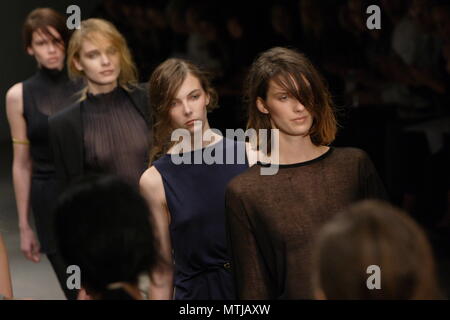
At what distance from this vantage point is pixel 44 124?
3.93 m

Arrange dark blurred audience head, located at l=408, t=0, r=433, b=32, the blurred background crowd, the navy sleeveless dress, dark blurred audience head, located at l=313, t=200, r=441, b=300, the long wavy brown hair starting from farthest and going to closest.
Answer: the blurred background crowd → dark blurred audience head, located at l=408, t=0, r=433, b=32 → the long wavy brown hair → the navy sleeveless dress → dark blurred audience head, located at l=313, t=200, r=441, b=300

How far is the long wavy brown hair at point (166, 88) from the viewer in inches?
120

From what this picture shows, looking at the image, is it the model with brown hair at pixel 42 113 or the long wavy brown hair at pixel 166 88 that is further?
the model with brown hair at pixel 42 113

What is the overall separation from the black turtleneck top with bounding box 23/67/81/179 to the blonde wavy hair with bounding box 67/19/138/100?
0.30 metres

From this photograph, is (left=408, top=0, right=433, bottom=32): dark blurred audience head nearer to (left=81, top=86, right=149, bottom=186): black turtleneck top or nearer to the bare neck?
(left=81, top=86, right=149, bottom=186): black turtleneck top

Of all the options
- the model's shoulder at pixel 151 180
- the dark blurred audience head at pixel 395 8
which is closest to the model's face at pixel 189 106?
the model's shoulder at pixel 151 180

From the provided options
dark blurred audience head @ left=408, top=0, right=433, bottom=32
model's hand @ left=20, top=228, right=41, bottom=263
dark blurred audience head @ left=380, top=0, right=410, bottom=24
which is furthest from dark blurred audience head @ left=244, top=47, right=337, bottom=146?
dark blurred audience head @ left=380, top=0, right=410, bottom=24

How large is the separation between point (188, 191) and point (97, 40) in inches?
34.2

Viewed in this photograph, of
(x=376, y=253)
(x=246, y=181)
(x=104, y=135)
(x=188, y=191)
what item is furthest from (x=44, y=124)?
(x=376, y=253)

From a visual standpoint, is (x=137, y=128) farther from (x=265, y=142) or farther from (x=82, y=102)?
(x=265, y=142)

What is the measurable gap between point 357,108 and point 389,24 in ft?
1.76

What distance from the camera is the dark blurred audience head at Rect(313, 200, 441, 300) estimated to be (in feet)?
5.41

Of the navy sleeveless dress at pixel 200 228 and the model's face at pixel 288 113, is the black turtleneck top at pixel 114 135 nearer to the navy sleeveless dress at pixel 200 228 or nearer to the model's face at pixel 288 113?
the navy sleeveless dress at pixel 200 228

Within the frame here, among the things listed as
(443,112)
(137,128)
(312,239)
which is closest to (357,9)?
(443,112)
